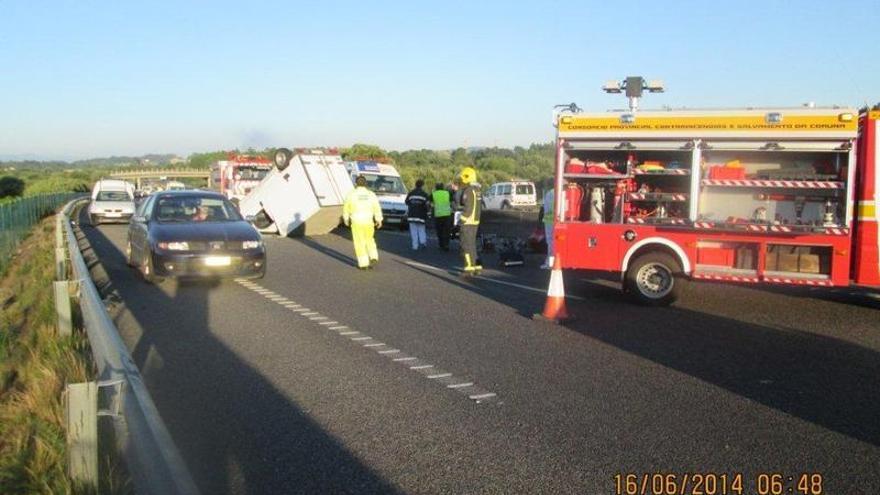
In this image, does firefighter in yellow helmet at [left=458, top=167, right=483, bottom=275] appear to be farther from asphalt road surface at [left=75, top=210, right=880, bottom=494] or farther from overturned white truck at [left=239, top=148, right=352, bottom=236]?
overturned white truck at [left=239, top=148, right=352, bottom=236]

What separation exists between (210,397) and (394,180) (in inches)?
870

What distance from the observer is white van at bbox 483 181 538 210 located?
4069cm

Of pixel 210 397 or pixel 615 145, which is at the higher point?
pixel 615 145

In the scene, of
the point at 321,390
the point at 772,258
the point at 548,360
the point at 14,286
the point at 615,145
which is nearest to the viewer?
the point at 321,390

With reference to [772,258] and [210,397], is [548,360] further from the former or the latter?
[772,258]

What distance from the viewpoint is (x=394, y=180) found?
93.7ft

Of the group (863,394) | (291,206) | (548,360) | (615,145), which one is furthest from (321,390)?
(291,206)

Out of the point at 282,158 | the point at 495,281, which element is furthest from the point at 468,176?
the point at 282,158

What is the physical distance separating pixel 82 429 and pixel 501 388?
3.88 m

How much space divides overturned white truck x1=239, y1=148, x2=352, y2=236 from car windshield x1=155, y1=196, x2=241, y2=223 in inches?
306

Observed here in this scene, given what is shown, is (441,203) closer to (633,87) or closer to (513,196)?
(633,87)

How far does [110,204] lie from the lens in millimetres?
30750

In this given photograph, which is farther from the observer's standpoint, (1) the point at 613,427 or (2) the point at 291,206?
(2) the point at 291,206

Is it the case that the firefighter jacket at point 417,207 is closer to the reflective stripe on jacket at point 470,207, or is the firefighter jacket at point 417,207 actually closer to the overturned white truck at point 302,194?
the overturned white truck at point 302,194
